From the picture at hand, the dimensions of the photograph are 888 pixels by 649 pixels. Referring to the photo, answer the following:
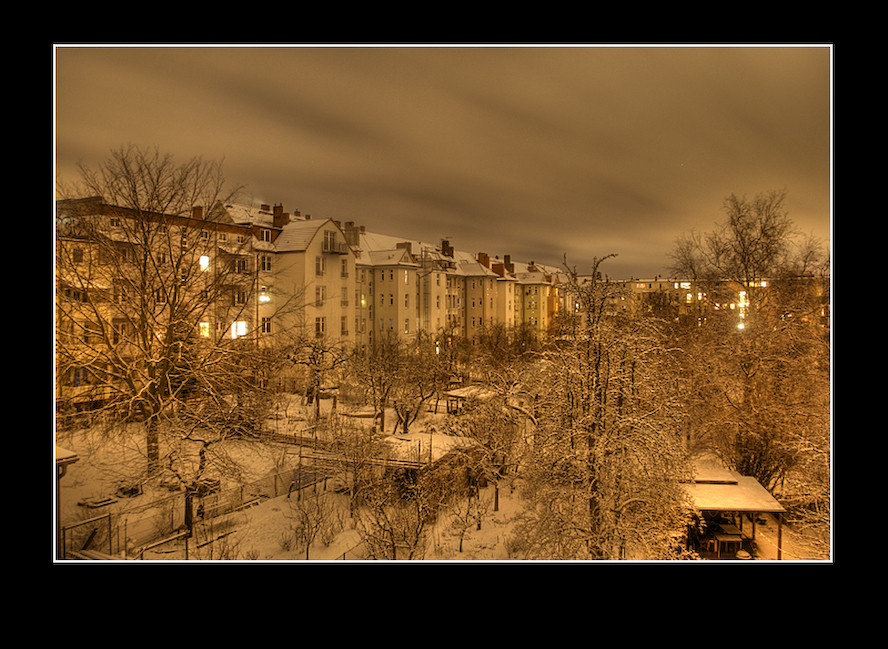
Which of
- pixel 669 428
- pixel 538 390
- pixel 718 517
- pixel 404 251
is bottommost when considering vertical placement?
pixel 718 517

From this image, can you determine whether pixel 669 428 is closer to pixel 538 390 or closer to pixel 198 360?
pixel 538 390

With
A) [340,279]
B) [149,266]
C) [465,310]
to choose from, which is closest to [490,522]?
[149,266]

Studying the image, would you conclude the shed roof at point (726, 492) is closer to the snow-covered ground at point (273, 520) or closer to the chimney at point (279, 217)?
the snow-covered ground at point (273, 520)

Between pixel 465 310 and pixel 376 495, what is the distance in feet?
75.3

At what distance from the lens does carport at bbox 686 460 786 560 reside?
6.29 meters

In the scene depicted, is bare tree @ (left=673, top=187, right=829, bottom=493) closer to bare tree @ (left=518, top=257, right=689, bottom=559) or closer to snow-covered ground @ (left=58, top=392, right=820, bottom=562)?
snow-covered ground @ (left=58, top=392, right=820, bottom=562)

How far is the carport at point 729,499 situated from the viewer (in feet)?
20.6

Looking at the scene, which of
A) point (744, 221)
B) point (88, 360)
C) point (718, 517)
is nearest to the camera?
point (88, 360)

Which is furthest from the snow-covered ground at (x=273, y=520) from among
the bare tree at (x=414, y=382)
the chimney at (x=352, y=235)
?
the chimney at (x=352, y=235)

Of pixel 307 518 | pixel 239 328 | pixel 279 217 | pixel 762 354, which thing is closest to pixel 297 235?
pixel 279 217

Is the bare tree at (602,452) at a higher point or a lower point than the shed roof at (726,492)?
higher

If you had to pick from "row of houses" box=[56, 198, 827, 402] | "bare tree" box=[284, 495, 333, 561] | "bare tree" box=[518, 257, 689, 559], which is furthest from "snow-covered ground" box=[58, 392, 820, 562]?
"row of houses" box=[56, 198, 827, 402]

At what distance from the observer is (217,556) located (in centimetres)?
544

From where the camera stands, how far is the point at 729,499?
21.6ft
